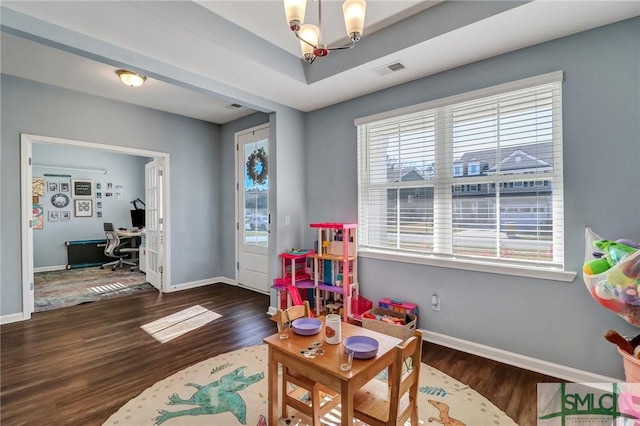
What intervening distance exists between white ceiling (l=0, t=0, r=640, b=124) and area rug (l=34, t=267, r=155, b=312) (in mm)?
3144

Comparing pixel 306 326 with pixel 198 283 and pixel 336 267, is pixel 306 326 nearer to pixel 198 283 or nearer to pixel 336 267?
pixel 336 267

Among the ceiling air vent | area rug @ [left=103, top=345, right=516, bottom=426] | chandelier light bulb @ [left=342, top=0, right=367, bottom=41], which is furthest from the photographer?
the ceiling air vent

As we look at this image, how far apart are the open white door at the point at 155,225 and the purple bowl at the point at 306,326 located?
3902 millimetres

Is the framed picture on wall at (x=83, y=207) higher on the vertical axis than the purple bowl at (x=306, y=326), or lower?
higher

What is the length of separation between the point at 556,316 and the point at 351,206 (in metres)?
2.20

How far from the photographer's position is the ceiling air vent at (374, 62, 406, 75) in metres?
2.79

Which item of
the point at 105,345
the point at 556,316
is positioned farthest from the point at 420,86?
the point at 105,345

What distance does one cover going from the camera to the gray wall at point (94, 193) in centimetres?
662

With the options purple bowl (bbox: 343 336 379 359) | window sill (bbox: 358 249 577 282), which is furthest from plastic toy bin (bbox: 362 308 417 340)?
window sill (bbox: 358 249 577 282)

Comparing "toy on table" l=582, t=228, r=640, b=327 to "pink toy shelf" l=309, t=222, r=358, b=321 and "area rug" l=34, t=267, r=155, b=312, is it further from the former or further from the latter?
"area rug" l=34, t=267, r=155, b=312

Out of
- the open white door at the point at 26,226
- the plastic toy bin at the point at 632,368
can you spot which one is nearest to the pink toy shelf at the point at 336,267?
the plastic toy bin at the point at 632,368

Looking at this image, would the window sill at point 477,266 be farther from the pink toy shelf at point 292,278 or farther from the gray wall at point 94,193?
the gray wall at point 94,193

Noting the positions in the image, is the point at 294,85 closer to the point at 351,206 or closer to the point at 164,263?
the point at 351,206

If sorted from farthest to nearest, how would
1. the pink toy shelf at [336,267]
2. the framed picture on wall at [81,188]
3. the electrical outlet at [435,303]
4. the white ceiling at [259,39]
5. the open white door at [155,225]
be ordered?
the framed picture on wall at [81,188], the open white door at [155,225], the pink toy shelf at [336,267], the electrical outlet at [435,303], the white ceiling at [259,39]
